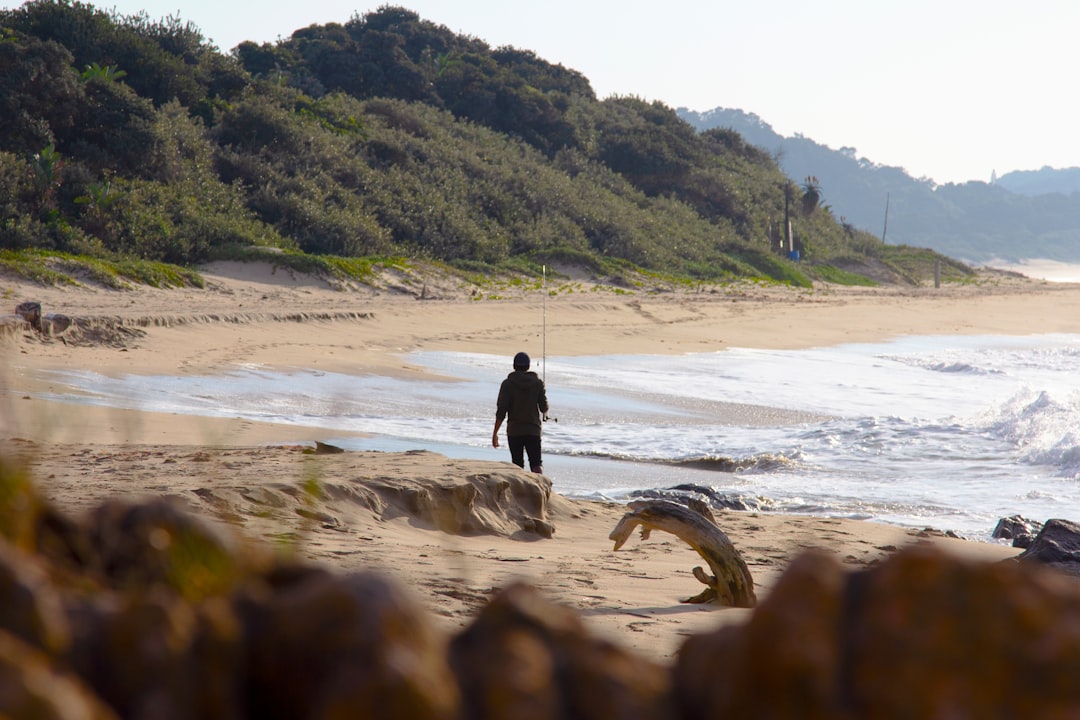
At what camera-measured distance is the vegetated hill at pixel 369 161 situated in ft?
83.6

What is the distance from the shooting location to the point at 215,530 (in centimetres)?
135

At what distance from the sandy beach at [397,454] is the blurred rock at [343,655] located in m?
0.70

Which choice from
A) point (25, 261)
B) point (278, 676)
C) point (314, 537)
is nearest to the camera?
point (278, 676)

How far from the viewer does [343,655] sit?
1.09 m

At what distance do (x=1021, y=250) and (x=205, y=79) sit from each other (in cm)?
14952

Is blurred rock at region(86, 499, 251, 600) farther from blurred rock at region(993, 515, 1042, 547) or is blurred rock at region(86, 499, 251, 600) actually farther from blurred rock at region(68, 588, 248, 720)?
blurred rock at region(993, 515, 1042, 547)

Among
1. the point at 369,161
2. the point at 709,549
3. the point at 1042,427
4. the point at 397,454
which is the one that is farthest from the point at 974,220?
the point at 709,549

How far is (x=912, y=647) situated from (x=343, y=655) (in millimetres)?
618

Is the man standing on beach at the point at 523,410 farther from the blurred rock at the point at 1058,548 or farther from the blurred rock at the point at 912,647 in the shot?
the blurred rock at the point at 912,647

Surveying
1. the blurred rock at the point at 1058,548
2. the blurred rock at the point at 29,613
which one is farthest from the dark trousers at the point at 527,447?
the blurred rock at the point at 29,613

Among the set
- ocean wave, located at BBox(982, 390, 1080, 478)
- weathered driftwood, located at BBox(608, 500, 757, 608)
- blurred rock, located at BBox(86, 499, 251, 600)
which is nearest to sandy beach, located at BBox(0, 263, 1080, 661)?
weathered driftwood, located at BBox(608, 500, 757, 608)

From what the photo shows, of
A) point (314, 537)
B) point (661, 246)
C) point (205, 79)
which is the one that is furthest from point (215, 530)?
point (661, 246)

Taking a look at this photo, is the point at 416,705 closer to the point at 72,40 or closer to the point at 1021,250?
the point at 72,40

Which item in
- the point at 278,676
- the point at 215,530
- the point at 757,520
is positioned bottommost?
the point at 757,520
